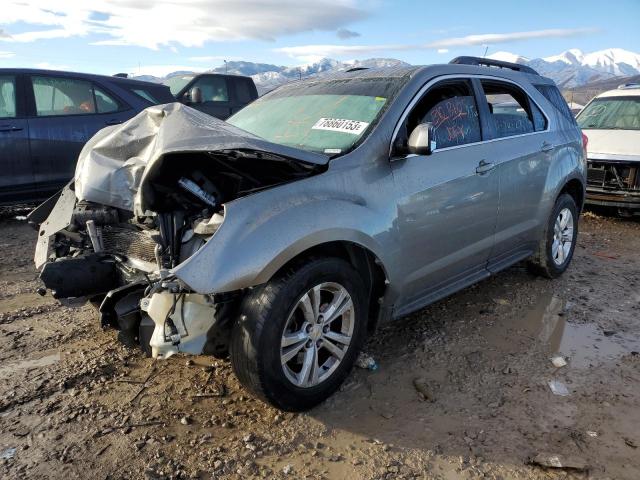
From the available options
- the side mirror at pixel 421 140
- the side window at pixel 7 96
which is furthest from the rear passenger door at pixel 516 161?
the side window at pixel 7 96

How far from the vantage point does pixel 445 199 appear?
10.9 ft

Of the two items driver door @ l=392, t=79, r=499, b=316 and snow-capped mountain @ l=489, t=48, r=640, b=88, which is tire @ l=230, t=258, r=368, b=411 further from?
snow-capped mountain @ l=489, t=48, r=640, b=88

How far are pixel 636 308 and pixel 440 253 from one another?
A: 2.08m

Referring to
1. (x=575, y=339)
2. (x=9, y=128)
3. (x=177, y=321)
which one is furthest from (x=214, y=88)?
(x=177, y=321)

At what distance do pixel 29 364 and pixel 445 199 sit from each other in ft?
8.89

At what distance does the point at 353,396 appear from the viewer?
296cm

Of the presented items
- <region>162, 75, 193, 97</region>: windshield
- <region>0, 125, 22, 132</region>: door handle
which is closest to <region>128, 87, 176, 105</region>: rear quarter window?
<region>0, 125, 22, 132</region>: door handle

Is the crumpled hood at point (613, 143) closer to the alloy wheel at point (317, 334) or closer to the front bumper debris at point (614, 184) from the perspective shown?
the front bumper debris at point (614, 184)

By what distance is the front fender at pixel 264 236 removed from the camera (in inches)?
91.6

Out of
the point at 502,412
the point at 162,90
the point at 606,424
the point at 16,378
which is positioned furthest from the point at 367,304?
the point at 162,90

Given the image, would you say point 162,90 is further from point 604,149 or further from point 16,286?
point 604,149

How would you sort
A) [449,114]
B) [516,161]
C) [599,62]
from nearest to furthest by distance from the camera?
1. [449,114]
2. [516,161]
3. [599,62]

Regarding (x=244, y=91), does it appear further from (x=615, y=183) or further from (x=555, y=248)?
Result: (x=555, y=248)

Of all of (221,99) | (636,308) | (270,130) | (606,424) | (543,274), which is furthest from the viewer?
(221,99)
